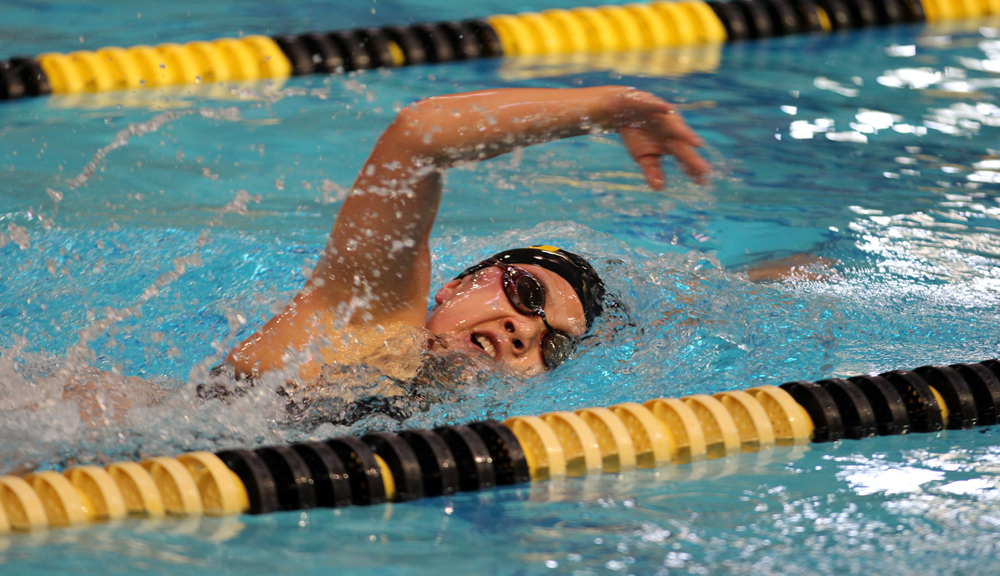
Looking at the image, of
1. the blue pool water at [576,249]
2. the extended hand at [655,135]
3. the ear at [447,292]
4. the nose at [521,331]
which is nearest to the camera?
the blue pool water at [576,249]

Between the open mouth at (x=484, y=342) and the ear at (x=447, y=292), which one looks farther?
the ear at (x=447, y=292)

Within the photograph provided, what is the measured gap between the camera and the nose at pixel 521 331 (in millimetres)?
2279

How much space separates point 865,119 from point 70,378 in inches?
133

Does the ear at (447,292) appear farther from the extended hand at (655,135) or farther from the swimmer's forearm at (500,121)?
the extended hand at (655,135)

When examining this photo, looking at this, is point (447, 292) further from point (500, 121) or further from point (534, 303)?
point (500, 121)

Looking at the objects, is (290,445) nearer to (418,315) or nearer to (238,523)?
(238,523)

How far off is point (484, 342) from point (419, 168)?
0.51 meters

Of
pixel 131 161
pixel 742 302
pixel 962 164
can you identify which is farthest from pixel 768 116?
pixel 131 161

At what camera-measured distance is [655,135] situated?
1.85 m

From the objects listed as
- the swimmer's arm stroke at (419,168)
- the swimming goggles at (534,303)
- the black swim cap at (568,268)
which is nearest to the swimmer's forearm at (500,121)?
the swimmer's arm stroke at (419,168)

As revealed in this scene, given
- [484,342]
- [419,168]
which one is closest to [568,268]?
[484,342]

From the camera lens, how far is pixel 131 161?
3.76 m

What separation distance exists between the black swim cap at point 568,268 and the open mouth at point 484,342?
202mm

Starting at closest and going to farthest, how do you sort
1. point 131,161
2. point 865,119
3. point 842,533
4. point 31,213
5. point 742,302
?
point 842,533 < point 742,302 < point 31,213 < point 131,161 < point 865,119
